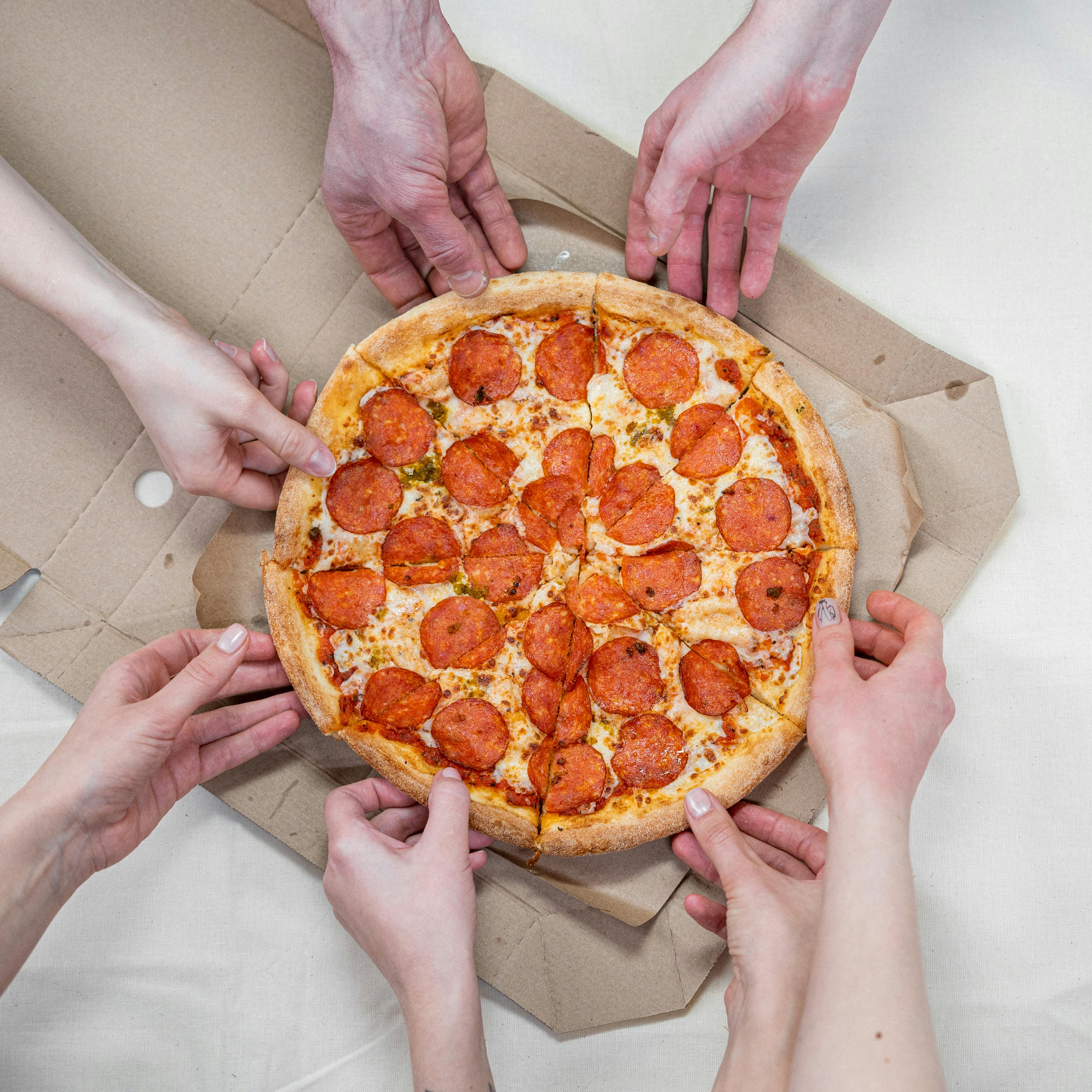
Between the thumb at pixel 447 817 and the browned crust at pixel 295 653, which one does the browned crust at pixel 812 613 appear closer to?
the thumb at pixel 447 817

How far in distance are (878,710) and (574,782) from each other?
1.04 metres

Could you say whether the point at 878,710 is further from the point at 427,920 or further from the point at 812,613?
the point at 427,920

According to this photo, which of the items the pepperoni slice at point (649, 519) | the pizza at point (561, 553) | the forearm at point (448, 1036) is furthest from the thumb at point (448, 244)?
the forearm at point (448, 1036)

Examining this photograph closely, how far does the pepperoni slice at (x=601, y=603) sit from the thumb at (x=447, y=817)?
27.8 inches

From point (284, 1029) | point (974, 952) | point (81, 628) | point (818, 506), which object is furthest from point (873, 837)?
point (81, 628)

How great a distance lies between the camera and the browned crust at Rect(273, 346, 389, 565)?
9.05ft

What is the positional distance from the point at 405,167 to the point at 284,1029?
3.04 meters

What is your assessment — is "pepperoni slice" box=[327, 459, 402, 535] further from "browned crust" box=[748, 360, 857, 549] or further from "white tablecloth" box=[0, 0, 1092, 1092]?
"browned crust" box=[748, 360, 857, 549]

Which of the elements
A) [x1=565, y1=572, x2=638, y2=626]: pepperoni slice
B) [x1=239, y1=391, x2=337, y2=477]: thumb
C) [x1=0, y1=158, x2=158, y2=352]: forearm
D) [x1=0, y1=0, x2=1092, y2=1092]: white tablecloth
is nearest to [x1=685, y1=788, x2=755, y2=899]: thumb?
[x1=565, y1=572, x2=638, y2=626]: pepperoni slice

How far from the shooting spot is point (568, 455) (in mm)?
2824

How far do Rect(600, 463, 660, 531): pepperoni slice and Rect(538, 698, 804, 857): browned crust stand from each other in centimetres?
88

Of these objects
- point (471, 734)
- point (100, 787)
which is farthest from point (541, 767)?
point (100, 787)

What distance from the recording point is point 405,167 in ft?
7.75

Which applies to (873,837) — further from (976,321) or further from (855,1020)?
(976,321)
